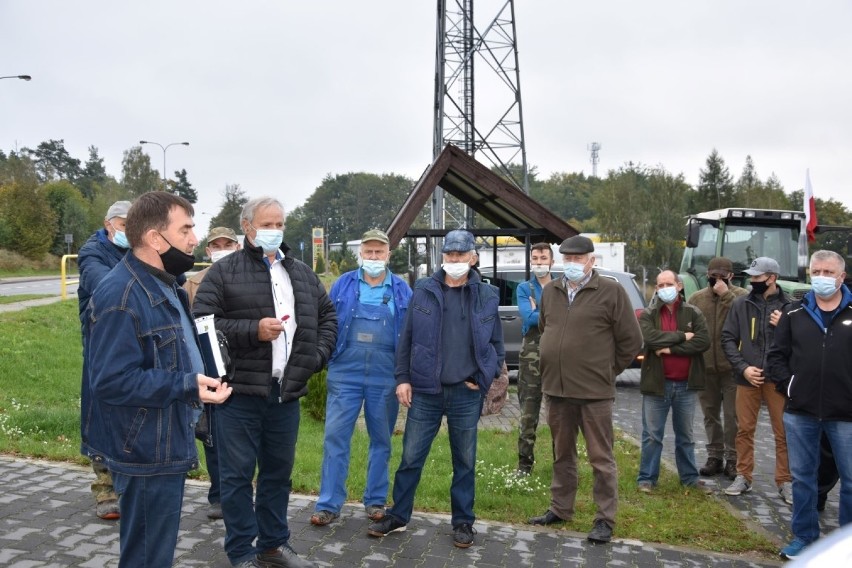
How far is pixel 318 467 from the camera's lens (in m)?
6.96

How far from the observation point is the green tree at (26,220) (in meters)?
46.4

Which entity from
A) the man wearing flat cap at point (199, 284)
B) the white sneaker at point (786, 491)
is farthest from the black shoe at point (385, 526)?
the white sneaker at point (786, 491)

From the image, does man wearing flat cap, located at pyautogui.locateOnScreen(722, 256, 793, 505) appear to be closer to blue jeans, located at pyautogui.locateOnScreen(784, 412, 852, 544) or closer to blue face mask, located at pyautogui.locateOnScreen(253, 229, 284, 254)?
blue jeans, located at pyautogui.locateOnScreen(784, 412, 852, 544)

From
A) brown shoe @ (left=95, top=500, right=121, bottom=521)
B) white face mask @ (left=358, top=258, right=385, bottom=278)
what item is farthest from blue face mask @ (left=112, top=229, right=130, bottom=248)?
brown shoe @ (left=95, top=500, right=121, bottom=521)

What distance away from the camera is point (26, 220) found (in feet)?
153

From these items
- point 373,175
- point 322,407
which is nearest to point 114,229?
point 322,407

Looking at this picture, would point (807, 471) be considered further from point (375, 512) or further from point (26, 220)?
point (26, 220)

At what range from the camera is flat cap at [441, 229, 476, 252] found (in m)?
5.49

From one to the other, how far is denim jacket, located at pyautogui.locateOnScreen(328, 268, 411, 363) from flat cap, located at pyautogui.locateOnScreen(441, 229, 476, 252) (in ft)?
1.96

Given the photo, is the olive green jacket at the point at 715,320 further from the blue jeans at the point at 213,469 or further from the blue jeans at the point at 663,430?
the blue jeans at the point at 213,469

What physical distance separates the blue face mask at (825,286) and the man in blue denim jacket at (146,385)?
12.9ft

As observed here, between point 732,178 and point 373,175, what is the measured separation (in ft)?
224

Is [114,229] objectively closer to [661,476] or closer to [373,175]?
[661,476]

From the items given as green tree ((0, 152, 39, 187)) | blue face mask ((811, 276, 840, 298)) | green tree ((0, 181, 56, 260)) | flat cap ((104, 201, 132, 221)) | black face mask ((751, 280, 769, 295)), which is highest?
green tree ((0, 152, 39, 187))
